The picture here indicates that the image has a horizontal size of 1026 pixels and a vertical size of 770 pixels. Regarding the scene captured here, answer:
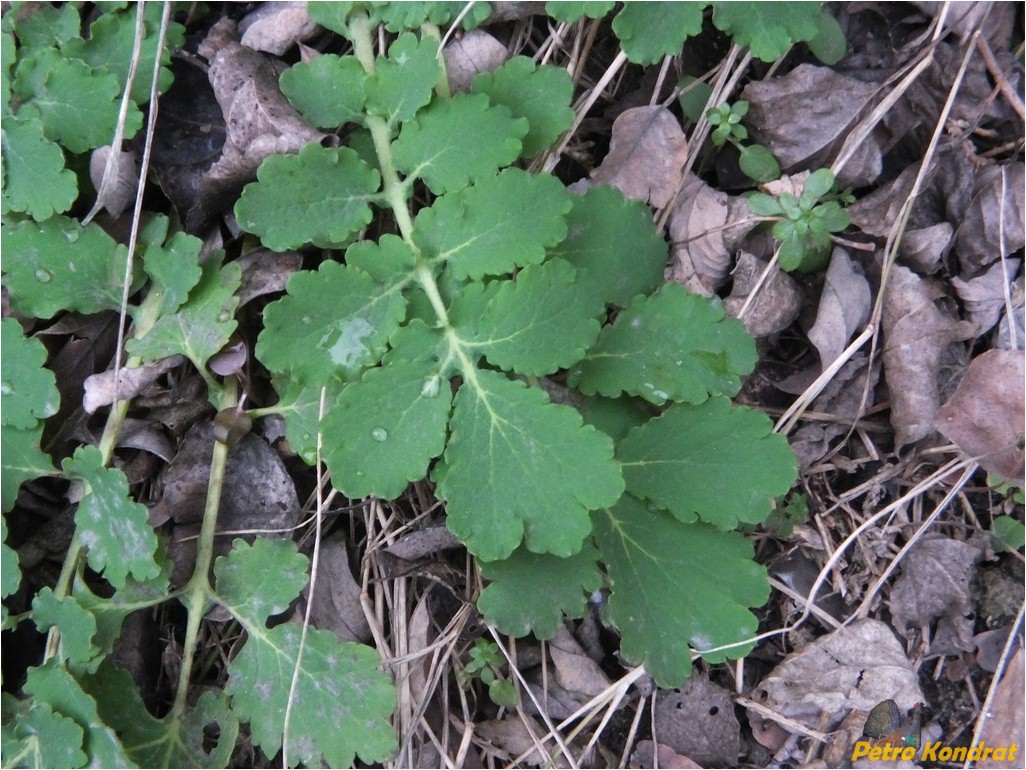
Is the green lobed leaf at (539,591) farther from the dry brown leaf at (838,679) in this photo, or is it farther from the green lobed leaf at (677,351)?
the dry brown leaf at (838,679)

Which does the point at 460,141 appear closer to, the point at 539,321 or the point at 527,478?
the point at 539,321

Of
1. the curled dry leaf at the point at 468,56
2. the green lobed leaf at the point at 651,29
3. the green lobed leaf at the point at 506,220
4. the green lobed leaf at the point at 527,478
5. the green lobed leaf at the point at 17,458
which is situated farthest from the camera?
the curled dry leaf at the point at 468,56

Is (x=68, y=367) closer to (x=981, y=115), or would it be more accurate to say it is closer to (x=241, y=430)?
(x=241, y=430)

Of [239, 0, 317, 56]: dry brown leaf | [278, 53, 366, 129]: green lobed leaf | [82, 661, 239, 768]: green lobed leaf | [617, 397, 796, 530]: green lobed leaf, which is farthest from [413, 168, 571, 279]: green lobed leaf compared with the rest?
[82, 661, 239, 768]: green lobed leaf

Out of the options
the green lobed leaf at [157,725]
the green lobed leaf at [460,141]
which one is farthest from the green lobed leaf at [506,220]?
the green lobed leaf at [157,725]

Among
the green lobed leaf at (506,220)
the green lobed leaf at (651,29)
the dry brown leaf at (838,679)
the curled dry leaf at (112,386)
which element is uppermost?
the green lobed leaf at (651,29)

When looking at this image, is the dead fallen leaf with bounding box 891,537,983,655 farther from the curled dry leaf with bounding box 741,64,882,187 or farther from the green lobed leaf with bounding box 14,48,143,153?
the green lobed leaf with bounding box 14,48,143,153
